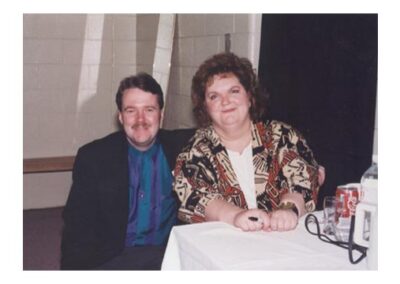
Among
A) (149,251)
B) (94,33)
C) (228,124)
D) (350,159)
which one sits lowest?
(149,251)

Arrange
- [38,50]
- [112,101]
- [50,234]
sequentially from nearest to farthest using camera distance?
[50,234] → [38,50] → [112,101]

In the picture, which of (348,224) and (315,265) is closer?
(315,265)

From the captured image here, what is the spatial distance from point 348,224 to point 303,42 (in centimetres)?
113

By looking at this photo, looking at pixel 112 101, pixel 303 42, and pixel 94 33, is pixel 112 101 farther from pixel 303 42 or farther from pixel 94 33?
pixel 303 42

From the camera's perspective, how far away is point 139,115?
176 centimetres

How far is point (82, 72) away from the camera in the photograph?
154 inches

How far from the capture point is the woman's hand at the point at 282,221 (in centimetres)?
131

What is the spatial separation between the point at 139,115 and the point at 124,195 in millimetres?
283

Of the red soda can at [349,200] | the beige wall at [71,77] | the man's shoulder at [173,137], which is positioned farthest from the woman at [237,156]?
the beige wall at [71,77]

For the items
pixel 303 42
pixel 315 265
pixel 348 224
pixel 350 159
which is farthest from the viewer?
pixel 303 42

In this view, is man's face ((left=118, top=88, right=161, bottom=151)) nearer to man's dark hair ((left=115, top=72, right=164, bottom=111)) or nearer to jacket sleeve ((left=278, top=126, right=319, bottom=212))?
man's dark hair ((left=115, top=72, right=164, bottom=111))

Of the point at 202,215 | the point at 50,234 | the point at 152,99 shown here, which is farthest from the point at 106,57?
the point at 202,215

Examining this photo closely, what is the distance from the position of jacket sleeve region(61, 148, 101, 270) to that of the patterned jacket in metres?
0.32

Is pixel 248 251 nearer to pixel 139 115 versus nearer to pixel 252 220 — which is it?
pixel 252 220
